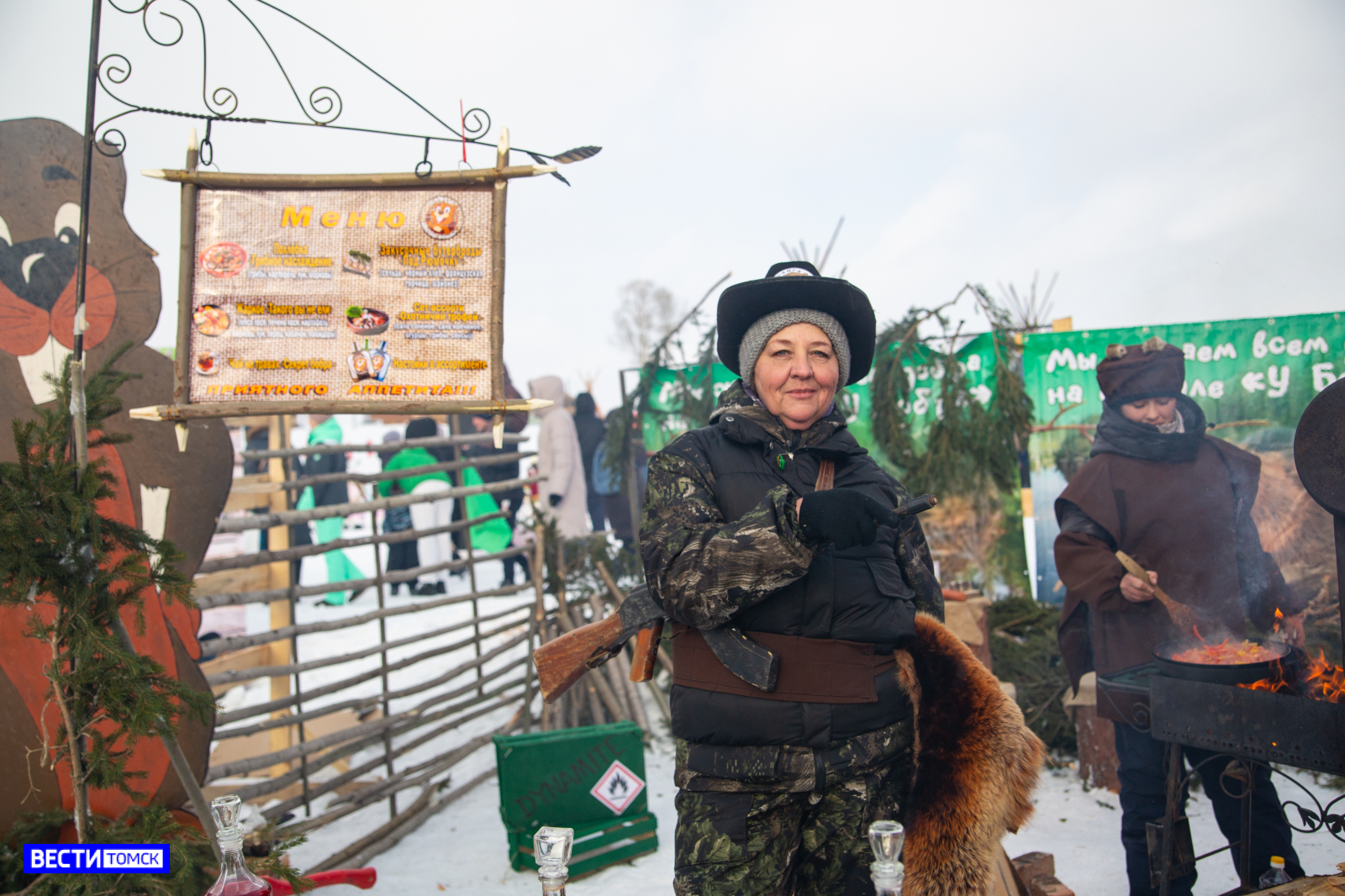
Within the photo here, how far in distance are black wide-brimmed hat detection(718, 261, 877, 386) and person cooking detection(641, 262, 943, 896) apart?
0.04 meters

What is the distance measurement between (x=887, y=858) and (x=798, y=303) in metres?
1.48

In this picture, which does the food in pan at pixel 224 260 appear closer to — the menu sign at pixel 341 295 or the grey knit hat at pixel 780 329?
the menu sign at pixel 341 295

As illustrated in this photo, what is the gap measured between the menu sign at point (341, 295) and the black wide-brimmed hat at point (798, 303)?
3.59ft

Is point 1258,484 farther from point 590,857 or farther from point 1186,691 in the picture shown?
point 590,857

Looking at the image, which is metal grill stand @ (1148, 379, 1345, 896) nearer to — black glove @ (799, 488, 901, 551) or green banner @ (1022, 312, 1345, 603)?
black glove @ (799, 488, 901, 551)

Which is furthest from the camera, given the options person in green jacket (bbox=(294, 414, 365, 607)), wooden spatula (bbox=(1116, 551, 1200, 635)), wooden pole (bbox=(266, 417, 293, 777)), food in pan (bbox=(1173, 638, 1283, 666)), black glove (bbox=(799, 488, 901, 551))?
person in green jacket (bbox=(294, 414, 365, 607))

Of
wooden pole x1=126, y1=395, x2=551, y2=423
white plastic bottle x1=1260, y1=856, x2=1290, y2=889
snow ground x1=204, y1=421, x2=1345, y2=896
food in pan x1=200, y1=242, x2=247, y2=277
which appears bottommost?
snow ground x1=204, y1=421, x2=1345, y2=896

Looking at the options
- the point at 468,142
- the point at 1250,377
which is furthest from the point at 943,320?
the point at 468,142

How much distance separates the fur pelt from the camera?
2127mm

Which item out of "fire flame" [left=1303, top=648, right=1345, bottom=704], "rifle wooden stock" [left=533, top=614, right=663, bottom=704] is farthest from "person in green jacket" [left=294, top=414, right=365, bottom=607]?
"fire flame" [left=1303, top=648, right=1345, bottom=704]

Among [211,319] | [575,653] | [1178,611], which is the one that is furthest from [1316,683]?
[211,319]

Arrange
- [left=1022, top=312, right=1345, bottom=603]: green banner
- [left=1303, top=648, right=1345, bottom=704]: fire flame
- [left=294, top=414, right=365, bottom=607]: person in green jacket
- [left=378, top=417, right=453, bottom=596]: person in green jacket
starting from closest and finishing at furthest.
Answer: [left=1303, top=648, right=1345, bottom=704]: fire flame
[left=1022, top=312, right=1345, bottom=603]: green banner
[left=378, top=417, right=453, bottom=596]: person in green jacket
[left=294, top=414, right=365, bottom=607]: person in green jacket

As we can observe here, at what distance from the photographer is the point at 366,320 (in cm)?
310

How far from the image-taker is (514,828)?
410 centimetres
